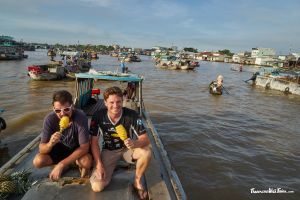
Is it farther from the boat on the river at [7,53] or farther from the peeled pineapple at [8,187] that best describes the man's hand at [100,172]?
the boat on the river at [7,53]

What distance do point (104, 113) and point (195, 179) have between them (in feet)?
14.1

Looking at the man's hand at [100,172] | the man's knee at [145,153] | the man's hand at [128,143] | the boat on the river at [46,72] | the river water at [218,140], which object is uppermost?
the man's hand at [128,143]

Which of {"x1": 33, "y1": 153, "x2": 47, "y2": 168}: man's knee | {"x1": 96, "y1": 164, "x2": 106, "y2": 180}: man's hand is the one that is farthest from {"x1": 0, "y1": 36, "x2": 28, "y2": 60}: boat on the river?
{"x1": 96, "y1": 164, "x2": 106, "y2": 180}: man's hand

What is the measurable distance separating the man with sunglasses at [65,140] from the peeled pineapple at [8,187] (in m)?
0.44

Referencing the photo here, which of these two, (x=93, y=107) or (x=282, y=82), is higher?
(x=282, y=82)

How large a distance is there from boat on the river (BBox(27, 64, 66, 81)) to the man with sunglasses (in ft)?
74.5

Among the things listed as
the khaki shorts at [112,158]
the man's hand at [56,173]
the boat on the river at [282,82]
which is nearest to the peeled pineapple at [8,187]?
the man's hand at [56,173]

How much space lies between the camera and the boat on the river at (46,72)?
984 inches

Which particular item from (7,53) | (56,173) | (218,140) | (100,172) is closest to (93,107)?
(218,140)

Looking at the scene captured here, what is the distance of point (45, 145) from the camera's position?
404cm

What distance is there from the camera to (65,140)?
422 centimetres

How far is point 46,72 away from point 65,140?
2318cm

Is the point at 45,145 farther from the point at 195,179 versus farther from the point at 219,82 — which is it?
the point at 219,82

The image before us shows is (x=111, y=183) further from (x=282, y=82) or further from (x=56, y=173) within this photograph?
(x=282, y=82)
